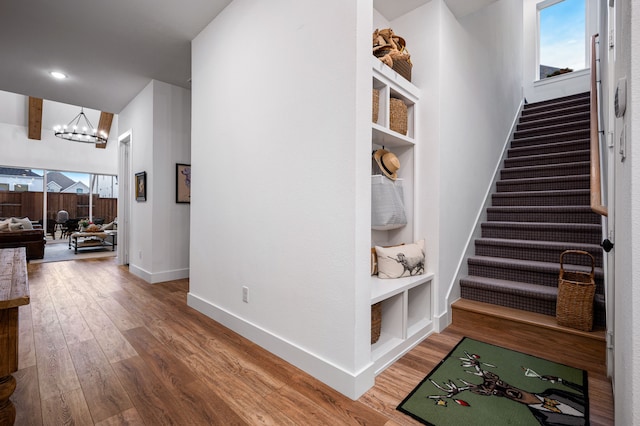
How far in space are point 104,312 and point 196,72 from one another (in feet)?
8.47

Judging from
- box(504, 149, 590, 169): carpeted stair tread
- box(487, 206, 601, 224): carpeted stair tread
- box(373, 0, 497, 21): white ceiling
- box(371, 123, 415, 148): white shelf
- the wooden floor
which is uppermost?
box(373, 0, 497, 21): white ceiling

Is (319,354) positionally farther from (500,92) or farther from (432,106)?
(500,92)

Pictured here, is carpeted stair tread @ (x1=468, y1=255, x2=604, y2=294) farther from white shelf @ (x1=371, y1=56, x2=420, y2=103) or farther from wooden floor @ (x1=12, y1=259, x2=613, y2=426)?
white shelf @ (x1=371, y1=56, x2=420, y2=103)

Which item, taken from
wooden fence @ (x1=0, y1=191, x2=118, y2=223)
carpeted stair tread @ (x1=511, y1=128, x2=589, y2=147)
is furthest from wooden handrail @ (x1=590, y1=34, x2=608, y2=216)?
wooden fence @ (x1=0, y1=191, x2=118, y2=223)

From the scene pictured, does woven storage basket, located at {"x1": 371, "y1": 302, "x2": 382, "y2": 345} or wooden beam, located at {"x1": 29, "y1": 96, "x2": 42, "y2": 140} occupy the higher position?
wooden beam, located at {"x1": 29, "y1": 96, "x2": 42, "y2": 140}

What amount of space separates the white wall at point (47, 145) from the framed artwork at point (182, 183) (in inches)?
279

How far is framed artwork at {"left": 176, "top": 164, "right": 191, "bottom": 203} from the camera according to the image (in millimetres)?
4281

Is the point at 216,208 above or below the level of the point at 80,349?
above

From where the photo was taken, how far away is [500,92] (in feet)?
13.6

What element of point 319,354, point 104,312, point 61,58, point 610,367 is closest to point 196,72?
point 61,58

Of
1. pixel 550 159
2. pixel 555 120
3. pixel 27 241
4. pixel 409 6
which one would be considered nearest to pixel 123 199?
pixel 27 241

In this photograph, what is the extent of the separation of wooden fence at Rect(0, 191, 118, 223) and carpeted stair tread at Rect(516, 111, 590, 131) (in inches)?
489

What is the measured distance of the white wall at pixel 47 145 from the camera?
26.3 feet

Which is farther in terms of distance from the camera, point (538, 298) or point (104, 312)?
point (104, 312)
